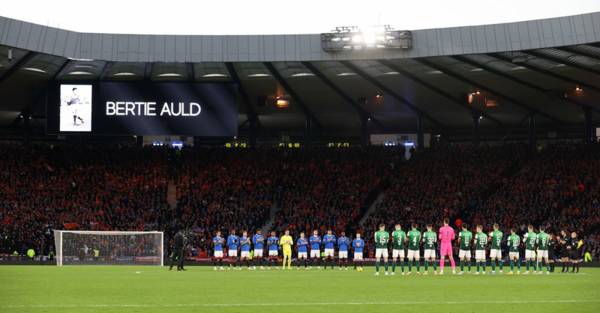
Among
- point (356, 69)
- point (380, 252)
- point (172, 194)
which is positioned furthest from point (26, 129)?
point (380, 252)

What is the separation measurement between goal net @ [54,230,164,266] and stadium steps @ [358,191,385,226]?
1201cm

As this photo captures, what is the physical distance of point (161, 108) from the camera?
46.5 metres

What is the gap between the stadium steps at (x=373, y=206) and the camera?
50.4 m

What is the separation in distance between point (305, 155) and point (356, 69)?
11550mm

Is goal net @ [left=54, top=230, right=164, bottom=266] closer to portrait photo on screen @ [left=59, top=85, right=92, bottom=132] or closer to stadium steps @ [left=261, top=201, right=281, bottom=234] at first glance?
portrait photo on screen @ [left=59, top=85, right=92, bottom=132]

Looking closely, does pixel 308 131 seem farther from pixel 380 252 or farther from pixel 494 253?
pixel 380 252

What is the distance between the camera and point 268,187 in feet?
172

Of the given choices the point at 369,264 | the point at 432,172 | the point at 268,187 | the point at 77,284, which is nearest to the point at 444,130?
the point at 432,172

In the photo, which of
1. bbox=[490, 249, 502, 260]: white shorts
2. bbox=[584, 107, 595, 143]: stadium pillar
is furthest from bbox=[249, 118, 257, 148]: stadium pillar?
bbox=[490, 249, 502, 260]: white shorts

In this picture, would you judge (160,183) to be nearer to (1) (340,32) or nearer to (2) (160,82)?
(2) (160,82)

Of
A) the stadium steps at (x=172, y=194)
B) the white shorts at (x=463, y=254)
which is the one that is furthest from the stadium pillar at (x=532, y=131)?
the white shorts at (x=463, y=254)

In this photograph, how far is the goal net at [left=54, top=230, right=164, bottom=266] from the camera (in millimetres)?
42188

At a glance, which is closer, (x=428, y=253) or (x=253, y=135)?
(x=428, y=253)

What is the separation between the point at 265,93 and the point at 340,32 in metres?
11.1
